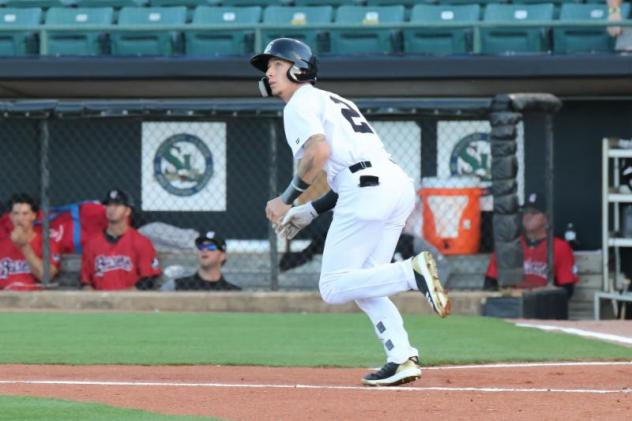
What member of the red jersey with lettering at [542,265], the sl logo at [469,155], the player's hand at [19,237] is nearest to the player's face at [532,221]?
the red jersey with lettering at [542,265]

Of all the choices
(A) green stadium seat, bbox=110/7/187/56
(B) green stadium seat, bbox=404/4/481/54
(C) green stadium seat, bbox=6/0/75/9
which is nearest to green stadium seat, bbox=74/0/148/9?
(C) green stadium seat, bbox=6/0/75/9

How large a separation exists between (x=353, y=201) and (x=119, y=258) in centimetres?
678

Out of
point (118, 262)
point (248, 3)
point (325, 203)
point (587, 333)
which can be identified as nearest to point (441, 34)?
point (248, 3)

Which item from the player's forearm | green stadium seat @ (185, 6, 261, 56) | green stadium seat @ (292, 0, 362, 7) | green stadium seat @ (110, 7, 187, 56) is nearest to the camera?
the player's forearm

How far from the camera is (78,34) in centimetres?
1569

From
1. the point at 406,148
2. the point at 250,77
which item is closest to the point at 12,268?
the point at 250,77

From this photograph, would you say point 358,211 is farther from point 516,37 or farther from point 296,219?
point 516,37

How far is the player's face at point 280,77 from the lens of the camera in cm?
692

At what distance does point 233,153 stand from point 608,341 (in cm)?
674

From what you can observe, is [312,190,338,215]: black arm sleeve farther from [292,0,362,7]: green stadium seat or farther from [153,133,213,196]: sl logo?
[292,0,362,7]: green stadium seat

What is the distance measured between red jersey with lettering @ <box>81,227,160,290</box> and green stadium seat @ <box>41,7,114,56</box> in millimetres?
2815

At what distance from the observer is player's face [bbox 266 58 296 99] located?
6.92 metres

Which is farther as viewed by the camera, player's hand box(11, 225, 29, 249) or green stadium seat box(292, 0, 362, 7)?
green stadium seat box(292, 0, 362, 7)

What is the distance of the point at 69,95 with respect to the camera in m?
15.8
